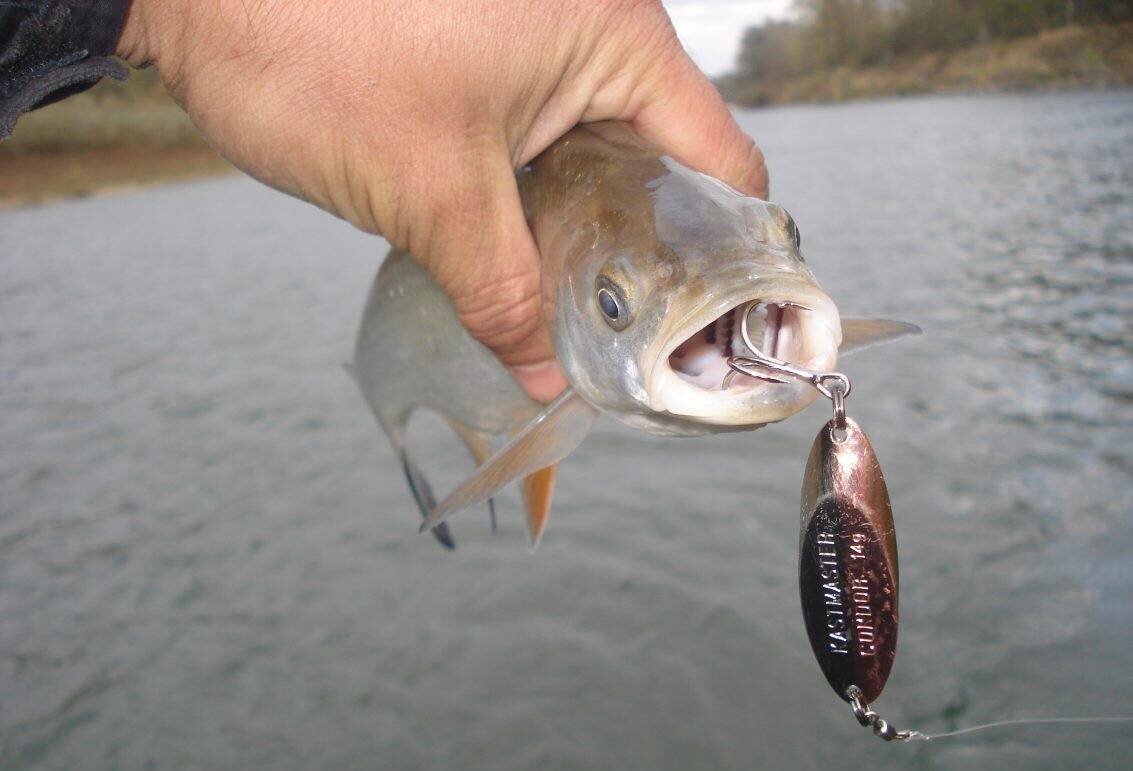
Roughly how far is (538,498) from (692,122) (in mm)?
1096

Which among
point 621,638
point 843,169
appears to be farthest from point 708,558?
point 843,169

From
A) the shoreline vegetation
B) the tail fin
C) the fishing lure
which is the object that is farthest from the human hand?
the shoreline vegetation

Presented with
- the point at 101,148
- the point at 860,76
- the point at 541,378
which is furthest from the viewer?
the point at 860,76

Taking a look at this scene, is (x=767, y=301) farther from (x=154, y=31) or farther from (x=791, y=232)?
(x=154, y=31)

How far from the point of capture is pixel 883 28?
6494 centimetres

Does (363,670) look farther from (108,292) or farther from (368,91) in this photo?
(108,292)

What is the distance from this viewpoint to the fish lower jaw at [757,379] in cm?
137

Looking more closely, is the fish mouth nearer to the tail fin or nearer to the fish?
the fish

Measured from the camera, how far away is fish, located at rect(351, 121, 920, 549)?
138 cm

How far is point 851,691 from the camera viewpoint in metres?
1.30

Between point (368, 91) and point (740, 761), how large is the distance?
243 cm

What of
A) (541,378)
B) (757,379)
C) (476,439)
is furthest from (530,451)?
(476,439)

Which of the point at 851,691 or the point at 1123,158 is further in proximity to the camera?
the point at 1123,158

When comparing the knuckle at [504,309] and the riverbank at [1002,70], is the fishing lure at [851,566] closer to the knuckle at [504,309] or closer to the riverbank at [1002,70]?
the knuckle at [504,309]
